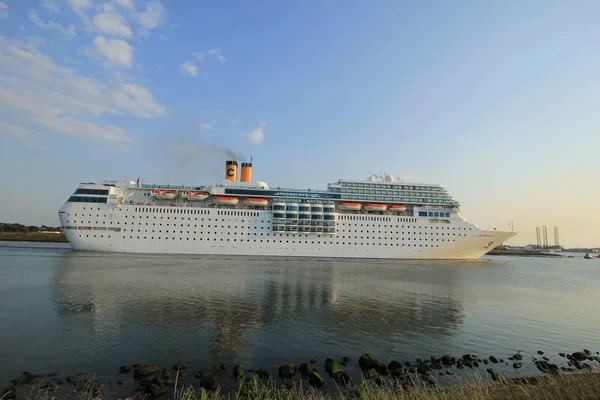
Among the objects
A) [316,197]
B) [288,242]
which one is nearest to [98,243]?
[288,242]

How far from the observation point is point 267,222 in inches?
1770

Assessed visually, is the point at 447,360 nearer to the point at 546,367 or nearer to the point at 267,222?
the point at 546,367

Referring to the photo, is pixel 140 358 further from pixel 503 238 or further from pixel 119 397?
pixel 503 238

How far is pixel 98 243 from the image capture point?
4241cm

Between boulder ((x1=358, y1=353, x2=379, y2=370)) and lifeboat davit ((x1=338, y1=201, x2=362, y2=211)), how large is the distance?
38534 mm

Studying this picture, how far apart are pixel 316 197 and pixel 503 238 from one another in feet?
87.6

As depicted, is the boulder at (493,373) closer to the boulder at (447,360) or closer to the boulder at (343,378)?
the boulder at (447,360)

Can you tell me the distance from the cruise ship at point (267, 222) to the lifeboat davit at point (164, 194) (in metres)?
0.13

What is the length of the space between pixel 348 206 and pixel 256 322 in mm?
36050

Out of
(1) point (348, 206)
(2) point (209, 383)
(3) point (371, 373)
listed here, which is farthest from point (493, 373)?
(1) point (348, 206)

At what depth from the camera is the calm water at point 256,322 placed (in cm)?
921

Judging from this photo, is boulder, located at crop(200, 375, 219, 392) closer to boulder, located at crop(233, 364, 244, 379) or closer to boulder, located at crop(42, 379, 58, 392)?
boulder, located at crop(233, 364, 244, 379)

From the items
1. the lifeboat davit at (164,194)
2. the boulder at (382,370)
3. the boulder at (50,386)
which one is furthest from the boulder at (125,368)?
the lifeboat davit at (164,194)

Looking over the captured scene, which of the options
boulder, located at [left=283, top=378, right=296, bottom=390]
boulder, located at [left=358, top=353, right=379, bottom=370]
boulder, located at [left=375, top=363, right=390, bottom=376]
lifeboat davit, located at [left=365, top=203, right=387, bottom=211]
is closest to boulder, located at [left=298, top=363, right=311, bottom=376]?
boulder, located at [left=283, top=378, right=296, bottom=390]
